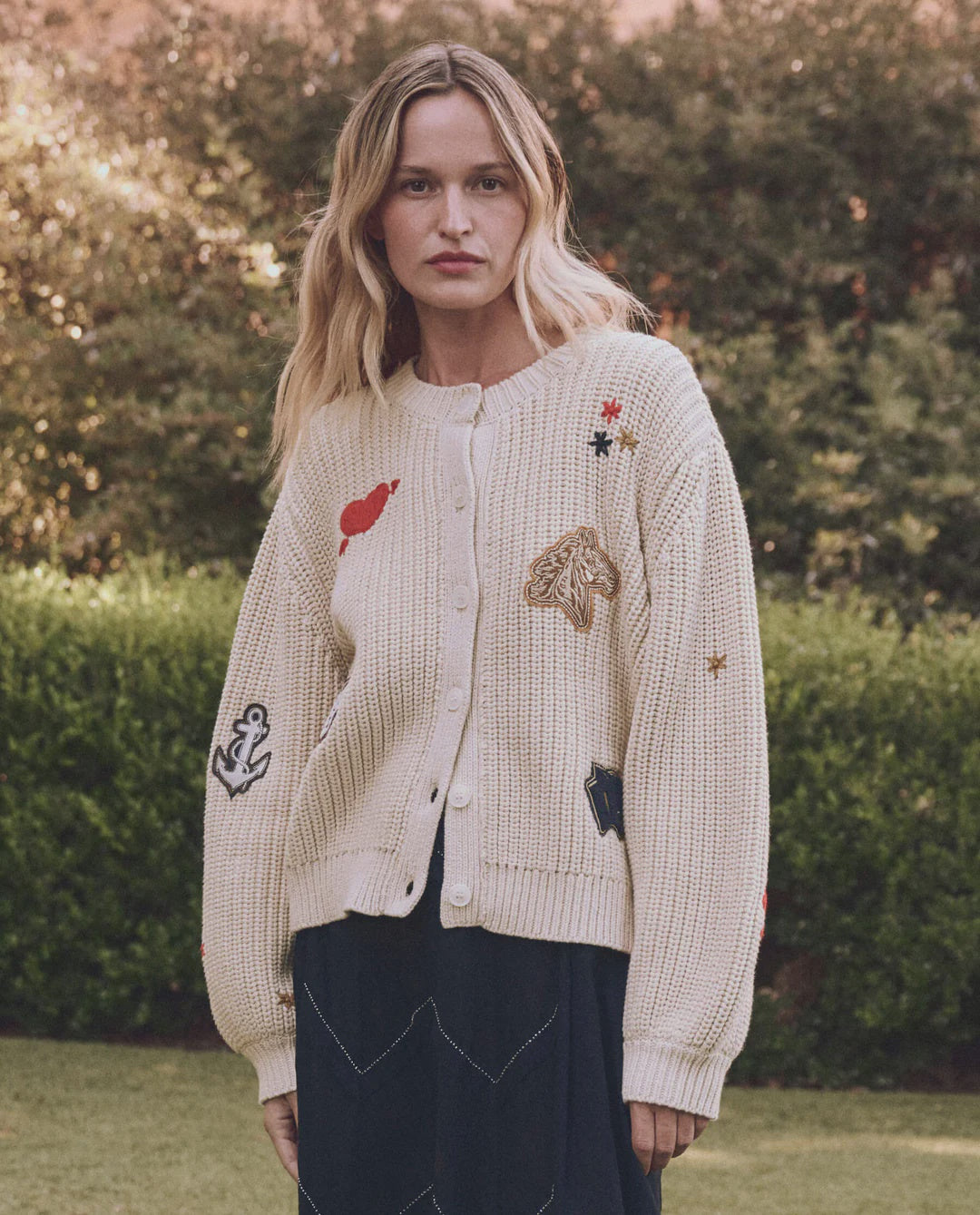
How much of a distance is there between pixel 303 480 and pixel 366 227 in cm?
35

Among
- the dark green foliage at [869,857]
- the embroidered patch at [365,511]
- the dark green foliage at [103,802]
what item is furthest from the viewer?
the dark green foliage at [103,802]

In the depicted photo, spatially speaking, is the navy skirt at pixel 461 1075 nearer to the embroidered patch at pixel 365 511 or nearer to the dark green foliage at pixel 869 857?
the embroidered patch at pixel 365 511

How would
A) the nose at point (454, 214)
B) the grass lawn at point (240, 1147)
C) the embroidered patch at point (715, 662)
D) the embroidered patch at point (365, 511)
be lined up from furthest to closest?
the grass lawn at point (240, 1147)
the embroidered patch at point (365, 511)
the nose at point (454, 214)
the embroidered patch at point (715, 662)

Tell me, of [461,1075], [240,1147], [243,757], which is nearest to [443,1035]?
[461,1075]

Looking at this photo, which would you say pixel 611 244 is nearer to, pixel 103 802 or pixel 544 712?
pixel 103 802

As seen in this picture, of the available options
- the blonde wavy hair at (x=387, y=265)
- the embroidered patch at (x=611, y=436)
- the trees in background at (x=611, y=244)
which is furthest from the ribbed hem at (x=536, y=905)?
the trees in background at (x=611, y=244)

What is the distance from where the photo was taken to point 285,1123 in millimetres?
1968

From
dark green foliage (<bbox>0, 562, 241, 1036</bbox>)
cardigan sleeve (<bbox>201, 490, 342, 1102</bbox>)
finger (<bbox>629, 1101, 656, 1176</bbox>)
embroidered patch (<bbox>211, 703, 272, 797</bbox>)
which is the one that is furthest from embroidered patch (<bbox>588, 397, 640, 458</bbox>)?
dark green foliage (<bbox>0, 562, 241, 1036</bbox>)

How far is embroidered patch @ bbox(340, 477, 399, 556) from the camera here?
1.94m

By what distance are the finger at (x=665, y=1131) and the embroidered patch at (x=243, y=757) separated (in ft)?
2.30

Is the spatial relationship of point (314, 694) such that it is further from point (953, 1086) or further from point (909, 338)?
point (909, 338)

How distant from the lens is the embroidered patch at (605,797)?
1718mm

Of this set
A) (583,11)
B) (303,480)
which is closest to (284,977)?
(303,480)

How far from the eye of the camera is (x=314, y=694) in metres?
1.98
